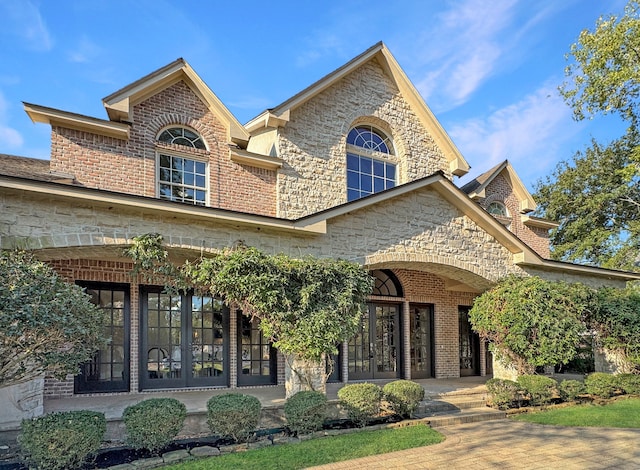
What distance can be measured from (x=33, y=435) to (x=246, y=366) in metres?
6.29

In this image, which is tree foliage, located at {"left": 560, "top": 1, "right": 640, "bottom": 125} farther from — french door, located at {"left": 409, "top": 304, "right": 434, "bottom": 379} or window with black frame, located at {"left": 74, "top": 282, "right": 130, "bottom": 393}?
window with black frame, located at {"left": 74, "top": 282, "right": 130, "bottom": 393}

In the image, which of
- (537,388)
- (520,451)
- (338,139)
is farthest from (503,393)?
(338,139)

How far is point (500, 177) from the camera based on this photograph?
1733 centimetres

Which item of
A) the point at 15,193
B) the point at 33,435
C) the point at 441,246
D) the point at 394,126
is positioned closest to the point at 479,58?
the point at 394,126

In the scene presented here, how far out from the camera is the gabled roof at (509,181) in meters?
16.9

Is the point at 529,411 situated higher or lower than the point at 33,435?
lower

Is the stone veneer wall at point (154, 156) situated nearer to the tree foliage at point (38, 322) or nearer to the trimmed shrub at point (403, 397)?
the tree foliage at point (38, 322)

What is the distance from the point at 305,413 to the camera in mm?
7184

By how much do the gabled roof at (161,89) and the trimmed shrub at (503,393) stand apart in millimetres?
8282

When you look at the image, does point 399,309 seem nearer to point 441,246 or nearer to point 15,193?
point 441,246

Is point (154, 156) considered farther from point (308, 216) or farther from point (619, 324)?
point (619, 324)

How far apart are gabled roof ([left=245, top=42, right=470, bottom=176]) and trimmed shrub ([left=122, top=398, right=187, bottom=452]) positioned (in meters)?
7.77

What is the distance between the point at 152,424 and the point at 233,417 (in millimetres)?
1152

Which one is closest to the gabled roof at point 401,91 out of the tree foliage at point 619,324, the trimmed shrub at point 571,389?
the tree foliage at point 619,324
